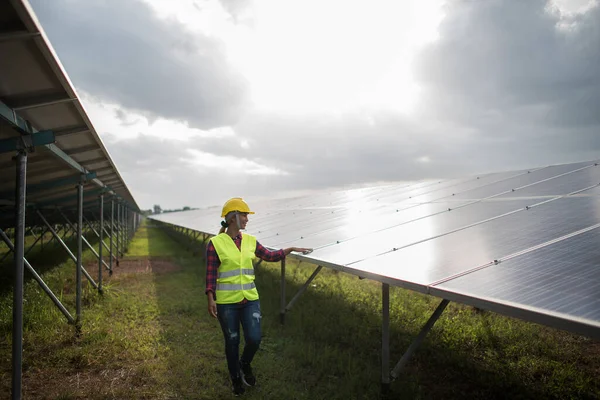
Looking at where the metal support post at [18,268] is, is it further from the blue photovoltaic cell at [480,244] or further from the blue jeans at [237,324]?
the blue photovoltaic cell at [480,244]

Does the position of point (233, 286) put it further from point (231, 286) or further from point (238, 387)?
point (238, 387)

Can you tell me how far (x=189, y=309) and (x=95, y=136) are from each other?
4139mm

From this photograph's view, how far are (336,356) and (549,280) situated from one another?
125 inches

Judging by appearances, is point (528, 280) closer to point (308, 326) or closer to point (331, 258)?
point (331, 258)

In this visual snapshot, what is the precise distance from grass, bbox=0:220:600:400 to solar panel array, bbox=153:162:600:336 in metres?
1.49

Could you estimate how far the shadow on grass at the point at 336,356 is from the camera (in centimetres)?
441

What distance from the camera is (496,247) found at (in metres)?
3.96

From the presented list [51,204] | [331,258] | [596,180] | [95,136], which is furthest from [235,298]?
[51,204]

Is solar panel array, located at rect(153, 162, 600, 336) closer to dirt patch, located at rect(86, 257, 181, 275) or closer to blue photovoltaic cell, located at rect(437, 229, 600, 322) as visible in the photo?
blue photovoltaic cell, located at rect(437, 229, 600, 322)

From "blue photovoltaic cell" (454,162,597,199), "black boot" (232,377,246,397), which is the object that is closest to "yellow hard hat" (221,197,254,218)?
"black boot" (232,377,246,397)

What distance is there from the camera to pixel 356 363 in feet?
16.7

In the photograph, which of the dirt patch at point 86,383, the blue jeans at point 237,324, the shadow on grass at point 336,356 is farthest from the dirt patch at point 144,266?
the blue jeans at point 237,324

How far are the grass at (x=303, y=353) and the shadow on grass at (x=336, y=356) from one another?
0.02 m

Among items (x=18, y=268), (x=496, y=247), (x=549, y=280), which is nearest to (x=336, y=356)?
(x=496, y=247)
